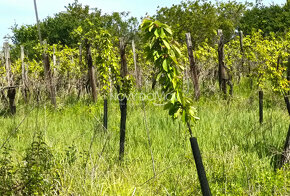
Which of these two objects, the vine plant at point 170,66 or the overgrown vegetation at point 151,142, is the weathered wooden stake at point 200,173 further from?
the overgrown vegetation at point 151,142

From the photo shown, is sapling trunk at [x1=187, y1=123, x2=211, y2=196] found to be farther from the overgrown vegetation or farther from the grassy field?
the grassy field

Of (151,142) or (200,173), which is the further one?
(151,142)

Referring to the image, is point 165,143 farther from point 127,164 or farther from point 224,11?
point 224,11

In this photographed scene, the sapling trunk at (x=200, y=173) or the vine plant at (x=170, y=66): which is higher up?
the vine plant at (x=170, y=66)

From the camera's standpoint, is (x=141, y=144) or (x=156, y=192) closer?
(x=156, y=192)

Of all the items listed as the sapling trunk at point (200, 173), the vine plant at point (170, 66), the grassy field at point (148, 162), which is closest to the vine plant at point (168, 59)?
the vine plant at point (170, 66)

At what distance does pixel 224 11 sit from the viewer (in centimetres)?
2705

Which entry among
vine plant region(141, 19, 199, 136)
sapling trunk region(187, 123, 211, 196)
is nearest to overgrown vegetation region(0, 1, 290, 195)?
vine plant region(141, 19, 199, 136)

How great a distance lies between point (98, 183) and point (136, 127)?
7.25 ft

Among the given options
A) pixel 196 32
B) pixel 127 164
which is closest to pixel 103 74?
pixel 127 164

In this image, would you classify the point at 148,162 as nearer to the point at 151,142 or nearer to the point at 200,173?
the point at 151,142

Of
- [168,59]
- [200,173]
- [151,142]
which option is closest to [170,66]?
[168,59]

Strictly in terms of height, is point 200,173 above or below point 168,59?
below

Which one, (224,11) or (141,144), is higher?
(224,11)
